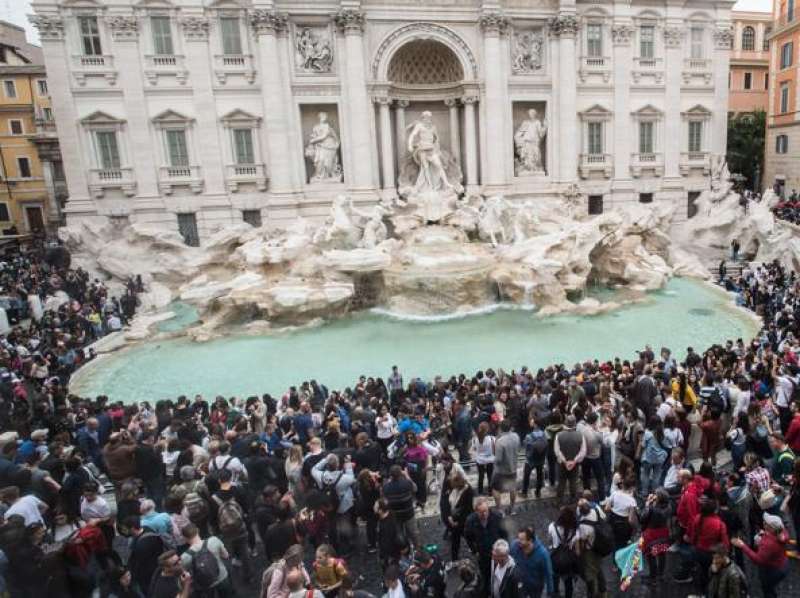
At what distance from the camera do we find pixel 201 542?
5.03 m

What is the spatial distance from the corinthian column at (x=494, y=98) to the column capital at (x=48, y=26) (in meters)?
15.3

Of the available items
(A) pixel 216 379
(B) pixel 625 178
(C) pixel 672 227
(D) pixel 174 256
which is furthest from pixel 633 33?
(A) pixel 216 379

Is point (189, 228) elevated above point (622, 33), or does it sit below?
below

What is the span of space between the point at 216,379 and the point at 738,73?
1520 inches

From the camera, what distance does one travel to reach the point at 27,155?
3384 centimetres

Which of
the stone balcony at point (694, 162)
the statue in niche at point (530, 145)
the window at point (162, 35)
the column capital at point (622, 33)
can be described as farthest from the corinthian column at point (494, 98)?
the window at point (162, 35)

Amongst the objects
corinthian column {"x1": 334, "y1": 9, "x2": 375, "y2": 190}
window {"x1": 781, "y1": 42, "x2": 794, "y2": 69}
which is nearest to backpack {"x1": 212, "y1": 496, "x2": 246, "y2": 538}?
corinthian column {"x1": 334, "y1": 9, "x2": 375, "y2": 190}

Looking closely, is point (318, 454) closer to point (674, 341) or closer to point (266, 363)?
point (266, 363)

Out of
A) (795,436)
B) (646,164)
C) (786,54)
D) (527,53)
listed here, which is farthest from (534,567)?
(786,54)

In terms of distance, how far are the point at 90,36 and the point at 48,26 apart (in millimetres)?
1331

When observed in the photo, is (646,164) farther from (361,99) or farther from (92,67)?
(92,67)

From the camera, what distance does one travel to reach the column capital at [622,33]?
2497cm

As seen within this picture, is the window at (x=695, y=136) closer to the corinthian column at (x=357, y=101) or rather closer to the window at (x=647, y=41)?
the window at (x=647, y=41)

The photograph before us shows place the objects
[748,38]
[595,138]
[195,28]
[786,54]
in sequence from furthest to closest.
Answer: [748,38]
[786,54]
[595,138]
[195,28]
